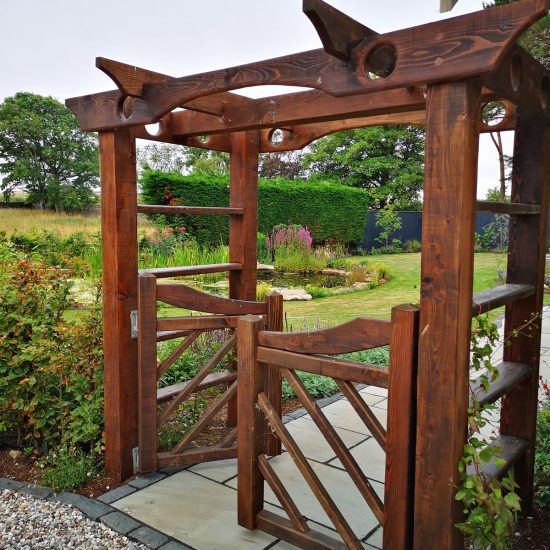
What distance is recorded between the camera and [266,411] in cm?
207

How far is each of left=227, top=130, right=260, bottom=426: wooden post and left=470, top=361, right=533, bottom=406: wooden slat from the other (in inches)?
57.4

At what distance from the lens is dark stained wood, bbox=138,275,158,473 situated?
2.49m

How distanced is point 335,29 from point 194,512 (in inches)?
76.5

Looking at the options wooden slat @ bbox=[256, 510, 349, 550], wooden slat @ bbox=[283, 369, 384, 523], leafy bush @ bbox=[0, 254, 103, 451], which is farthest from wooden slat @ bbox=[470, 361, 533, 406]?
leafy bush @ bbox=[0, 254, 103, 451]

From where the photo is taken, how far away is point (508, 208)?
6.26ft

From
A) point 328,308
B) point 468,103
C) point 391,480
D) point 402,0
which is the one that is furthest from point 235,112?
point 402,0

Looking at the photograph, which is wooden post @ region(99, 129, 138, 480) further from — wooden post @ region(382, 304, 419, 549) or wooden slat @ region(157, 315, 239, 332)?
wooden post @ region(382, 304, 419, 549)

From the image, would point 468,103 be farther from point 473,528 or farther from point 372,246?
point 372,246

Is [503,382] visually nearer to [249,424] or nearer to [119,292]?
[249,424]

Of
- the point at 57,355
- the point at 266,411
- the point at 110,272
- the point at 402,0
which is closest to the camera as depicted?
the point at 266,411

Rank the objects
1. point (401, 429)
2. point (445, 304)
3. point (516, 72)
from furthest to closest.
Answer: point (516, 72) → point (401, 429) → point (445, 304)

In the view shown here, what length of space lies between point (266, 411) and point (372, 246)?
16.1 m

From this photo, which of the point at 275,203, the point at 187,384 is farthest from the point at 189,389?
the point at 275,203

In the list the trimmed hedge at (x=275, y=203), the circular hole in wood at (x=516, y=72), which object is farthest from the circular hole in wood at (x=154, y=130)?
the trimmed hedge at (x=275, y=203)
